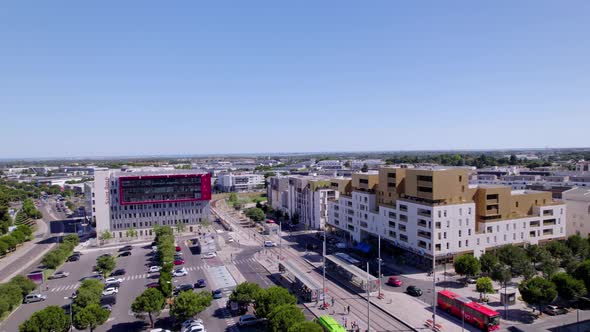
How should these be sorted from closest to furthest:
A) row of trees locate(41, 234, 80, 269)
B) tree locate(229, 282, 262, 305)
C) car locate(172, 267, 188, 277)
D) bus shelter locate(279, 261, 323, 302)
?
tree locate(229, 282, 262, 305), bus shelter locate(279, 261, 323, 302), car locate(172, 267, 188, 277), row of trees locate(41, 234, 80, 269)

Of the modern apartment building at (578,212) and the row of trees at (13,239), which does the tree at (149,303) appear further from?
the modern apartment building at (578,212)

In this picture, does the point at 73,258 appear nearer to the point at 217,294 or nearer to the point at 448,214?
the point at 217,294

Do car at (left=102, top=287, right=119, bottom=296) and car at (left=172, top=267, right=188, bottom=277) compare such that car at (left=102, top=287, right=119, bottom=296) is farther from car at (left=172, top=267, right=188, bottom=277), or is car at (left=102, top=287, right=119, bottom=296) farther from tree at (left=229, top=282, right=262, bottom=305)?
tree at (left=229, top=282, right=262, bottom=305)

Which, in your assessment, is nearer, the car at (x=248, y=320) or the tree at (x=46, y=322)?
the tree at (x=46, y=322)

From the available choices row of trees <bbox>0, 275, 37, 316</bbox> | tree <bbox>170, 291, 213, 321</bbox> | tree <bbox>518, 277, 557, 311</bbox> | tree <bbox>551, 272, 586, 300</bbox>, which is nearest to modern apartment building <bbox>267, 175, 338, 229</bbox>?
tree <bbox>518, 277, 557, 311</bbox>

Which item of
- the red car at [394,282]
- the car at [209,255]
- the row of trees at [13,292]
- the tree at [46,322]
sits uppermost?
the tree at [46,322]

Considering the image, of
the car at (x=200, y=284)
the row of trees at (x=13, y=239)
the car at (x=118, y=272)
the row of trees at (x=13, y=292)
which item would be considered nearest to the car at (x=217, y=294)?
the car at (x=200, y=284)
